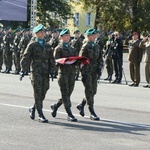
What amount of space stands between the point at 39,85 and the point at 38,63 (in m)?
0.43

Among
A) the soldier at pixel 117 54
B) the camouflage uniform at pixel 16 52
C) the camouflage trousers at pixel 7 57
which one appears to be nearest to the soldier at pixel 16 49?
the camouflage uniform at pixel 16 52

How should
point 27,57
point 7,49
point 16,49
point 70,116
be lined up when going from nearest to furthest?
point 27,57
point 70,116
point 16,49
point 7,49

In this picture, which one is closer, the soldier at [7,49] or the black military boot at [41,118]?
the black military boot at [41,118]

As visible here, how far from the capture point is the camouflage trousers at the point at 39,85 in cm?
1205

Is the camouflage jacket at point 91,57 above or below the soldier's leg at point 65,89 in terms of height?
above

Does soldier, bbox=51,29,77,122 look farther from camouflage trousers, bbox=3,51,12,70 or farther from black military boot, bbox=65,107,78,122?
camouflage trousers, bbox=3,51,12,70

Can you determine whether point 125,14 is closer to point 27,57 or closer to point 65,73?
point 65,73

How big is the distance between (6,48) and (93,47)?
14.1m

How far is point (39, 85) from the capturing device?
12047mm

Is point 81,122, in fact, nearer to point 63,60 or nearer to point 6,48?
Result: point 63,60

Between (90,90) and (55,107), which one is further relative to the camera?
(55,107)

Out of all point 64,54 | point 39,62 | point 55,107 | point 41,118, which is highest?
point 64,54

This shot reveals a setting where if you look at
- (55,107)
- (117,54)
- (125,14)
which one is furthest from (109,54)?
(125,14)

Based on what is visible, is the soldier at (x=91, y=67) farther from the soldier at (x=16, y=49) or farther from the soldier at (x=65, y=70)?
the soldier at (x=16, y=49)
